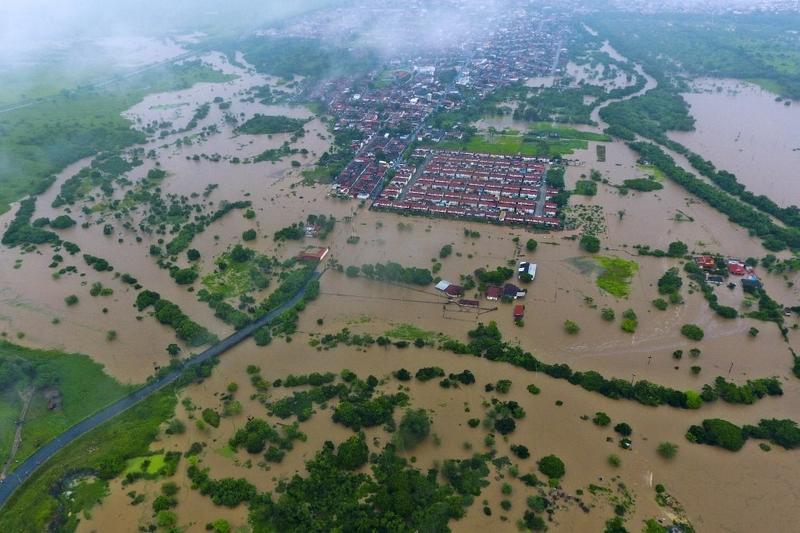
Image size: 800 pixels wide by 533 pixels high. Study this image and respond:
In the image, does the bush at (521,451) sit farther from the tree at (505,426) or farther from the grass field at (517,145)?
the grass field at (517,145)

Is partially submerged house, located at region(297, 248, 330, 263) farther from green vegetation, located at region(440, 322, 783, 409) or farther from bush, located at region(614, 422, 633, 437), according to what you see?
bush, located at region(614, 422, 633, 437)

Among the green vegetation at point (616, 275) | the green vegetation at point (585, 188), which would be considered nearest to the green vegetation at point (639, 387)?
the green vegetation at point (616, 275)

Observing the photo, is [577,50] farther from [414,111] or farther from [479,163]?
[479,163]

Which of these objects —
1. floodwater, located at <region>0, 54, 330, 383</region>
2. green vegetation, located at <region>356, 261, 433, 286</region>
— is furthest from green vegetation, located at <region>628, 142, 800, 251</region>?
floodwater, located at <region>0, 54, 330, 383</region>

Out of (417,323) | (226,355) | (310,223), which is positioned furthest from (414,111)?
(226,355)

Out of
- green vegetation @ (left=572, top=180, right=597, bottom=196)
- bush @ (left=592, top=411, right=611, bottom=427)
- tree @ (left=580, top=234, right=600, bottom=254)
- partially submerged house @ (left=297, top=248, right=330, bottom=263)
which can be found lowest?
bush @ (left=592, top=411, right=611, bottom=427)

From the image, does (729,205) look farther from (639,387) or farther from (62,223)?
(62,223)
